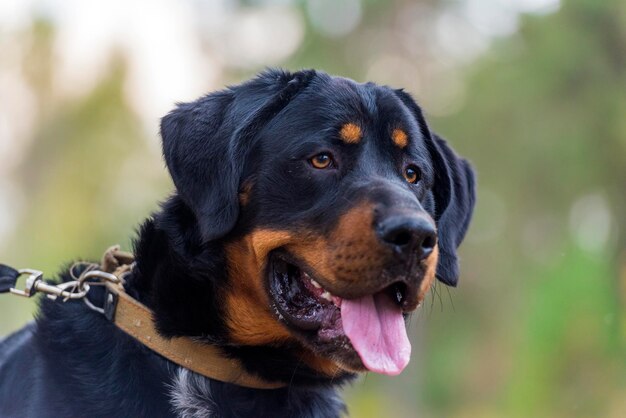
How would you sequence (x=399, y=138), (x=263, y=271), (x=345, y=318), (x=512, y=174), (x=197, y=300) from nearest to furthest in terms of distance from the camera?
(x=345, y=318)
(x=263, y=271)
(x=197, y=300)
(x=399, y=138)
(x=512, y=174)

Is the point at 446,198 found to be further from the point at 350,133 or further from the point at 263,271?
the point at 263,271

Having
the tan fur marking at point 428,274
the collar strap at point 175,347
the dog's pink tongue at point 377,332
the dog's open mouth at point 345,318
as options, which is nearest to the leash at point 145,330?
the collar strap at point 175,347

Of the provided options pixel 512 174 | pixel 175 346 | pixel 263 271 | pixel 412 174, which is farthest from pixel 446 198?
pixel 512 174

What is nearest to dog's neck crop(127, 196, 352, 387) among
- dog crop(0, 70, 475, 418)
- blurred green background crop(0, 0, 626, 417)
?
dog crop(0, 70, 475, 418)

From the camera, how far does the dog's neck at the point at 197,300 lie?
3.65 meters

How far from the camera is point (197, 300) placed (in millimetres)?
3707

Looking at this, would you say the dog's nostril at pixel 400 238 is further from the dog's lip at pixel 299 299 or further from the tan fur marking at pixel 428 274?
the dog's lip at pixel 299 299

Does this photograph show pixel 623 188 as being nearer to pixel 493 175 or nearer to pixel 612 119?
pixel 612 119

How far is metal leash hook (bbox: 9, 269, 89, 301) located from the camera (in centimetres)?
380

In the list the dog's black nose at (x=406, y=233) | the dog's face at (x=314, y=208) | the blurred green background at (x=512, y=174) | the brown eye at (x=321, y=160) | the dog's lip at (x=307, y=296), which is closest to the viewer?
the dog's black nose at (x=406, y=233)

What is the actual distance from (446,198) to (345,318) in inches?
42.6

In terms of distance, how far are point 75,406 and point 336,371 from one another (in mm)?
1098

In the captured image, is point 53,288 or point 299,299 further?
point 53,288

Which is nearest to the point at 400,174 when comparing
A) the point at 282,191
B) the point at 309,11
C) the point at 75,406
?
the point at 282,191
